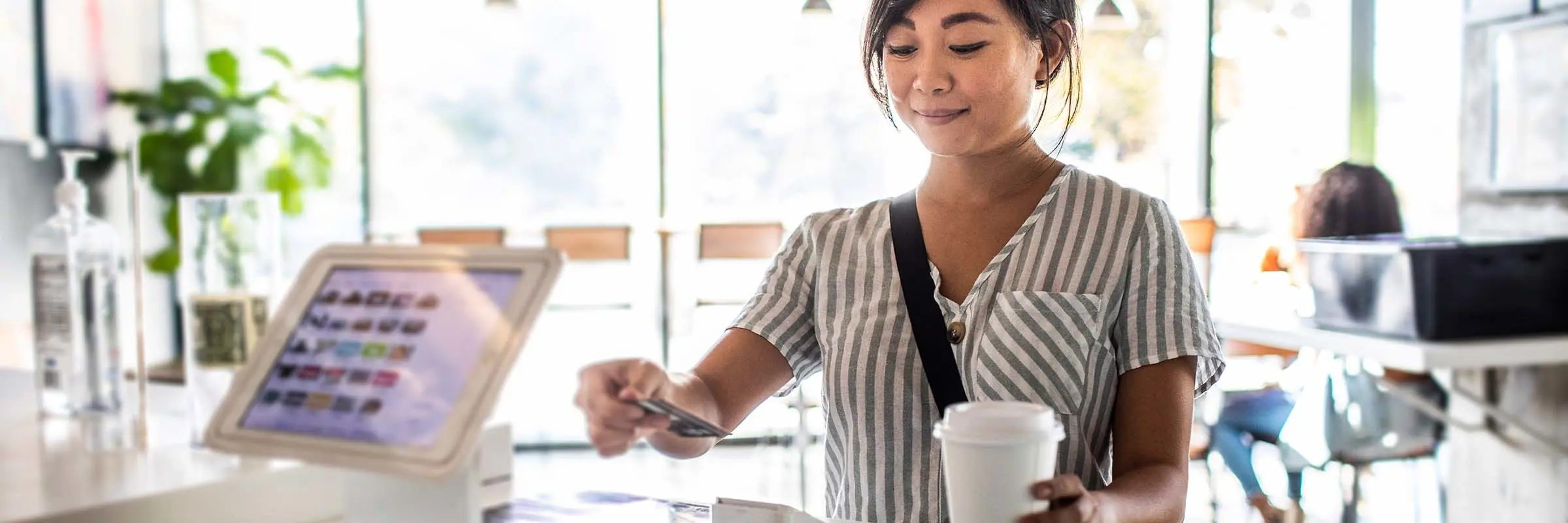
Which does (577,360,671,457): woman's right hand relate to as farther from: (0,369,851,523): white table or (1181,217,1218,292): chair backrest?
(1181,217,1218,292): chair backrest

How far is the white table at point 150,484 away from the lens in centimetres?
104

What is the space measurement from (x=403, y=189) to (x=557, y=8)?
126 centimetres

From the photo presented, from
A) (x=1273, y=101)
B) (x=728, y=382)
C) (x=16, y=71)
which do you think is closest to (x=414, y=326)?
(x=728, y=382)

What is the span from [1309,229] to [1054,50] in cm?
250

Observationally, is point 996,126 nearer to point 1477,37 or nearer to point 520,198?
point 1477,37

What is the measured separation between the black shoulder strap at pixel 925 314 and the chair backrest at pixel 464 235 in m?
3.65

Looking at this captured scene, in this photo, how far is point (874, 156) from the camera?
6.18m

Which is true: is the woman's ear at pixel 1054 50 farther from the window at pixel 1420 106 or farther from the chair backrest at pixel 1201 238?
the window at pixel 1420 106

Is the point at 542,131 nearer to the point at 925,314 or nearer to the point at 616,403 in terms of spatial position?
the point at 925,314

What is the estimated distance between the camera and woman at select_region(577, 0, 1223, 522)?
4.79 ft

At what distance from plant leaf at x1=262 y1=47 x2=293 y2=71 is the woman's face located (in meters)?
5.23

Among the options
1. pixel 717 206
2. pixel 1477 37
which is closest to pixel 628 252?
pixel 717 206

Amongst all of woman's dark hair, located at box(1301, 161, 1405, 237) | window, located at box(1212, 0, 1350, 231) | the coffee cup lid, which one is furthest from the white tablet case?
window, located at box(1212, 0, 1350, 231)

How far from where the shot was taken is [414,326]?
86cm
